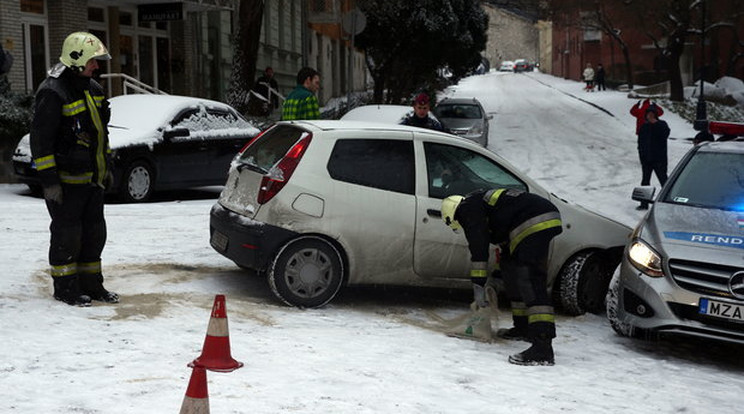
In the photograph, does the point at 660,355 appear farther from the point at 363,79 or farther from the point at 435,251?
the point at 363,79

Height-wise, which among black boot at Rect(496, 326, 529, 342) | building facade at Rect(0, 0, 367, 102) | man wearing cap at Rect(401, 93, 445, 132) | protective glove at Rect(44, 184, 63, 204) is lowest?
black boot at Rect(496, 326, 529, 342)

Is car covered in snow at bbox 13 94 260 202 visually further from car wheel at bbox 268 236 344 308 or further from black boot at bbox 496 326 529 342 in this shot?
black boot at bbox 496 326 529 342

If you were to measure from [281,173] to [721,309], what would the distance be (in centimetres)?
328

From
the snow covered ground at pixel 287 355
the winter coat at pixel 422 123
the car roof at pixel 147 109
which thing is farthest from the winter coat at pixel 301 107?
the car roof at pixel 147 109

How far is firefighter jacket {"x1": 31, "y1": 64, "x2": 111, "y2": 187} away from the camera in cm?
657

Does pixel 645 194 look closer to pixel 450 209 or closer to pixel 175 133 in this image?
pixel 450 209

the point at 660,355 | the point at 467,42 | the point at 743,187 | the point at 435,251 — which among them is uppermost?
the point at 467,42

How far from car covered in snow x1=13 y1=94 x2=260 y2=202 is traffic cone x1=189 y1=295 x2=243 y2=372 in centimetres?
822

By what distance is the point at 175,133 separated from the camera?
544 inches

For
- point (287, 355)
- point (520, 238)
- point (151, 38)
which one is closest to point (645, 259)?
point (520, 238)

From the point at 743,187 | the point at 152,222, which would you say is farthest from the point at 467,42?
the point at 743,187

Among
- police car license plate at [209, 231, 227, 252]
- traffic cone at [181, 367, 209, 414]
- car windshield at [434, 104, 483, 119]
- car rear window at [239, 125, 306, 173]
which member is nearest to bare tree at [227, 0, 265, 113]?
car windshield at [434, 104, 483, 119]

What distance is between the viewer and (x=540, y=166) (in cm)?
2197

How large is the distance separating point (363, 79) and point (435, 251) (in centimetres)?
5228
